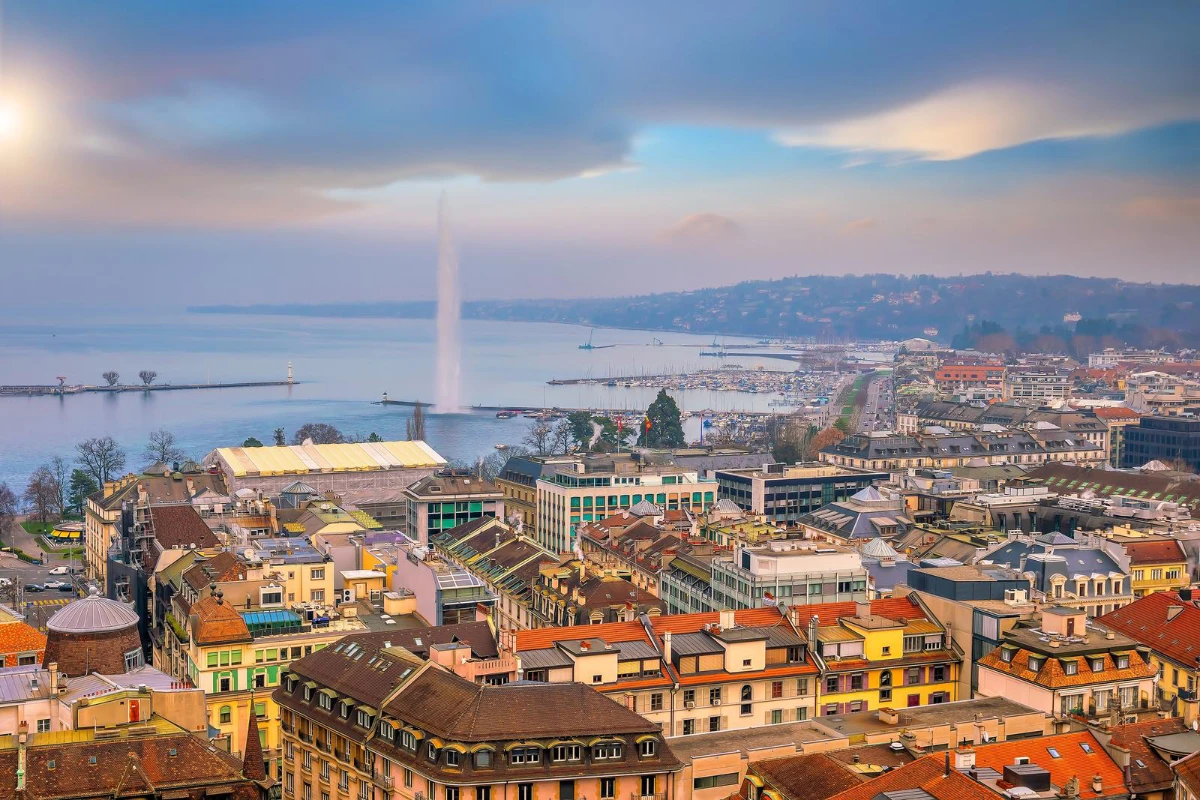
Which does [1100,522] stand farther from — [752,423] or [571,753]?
[752,423]

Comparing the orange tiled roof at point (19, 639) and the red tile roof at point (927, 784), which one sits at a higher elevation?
the red tile roof at point (927, 784)

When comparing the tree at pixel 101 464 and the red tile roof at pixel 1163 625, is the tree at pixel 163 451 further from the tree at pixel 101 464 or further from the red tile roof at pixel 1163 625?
the red tile roof at pixel 1163 625

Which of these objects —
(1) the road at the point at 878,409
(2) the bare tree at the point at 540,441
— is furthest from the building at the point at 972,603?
(1) the road at the point at 878,409

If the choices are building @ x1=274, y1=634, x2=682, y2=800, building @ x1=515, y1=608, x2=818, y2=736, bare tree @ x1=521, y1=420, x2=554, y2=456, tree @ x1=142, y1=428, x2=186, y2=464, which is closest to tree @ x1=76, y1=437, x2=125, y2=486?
tree @ x1=142, y1=428, x2=186, y2=464

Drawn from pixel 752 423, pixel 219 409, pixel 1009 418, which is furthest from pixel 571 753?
pixel 219 409

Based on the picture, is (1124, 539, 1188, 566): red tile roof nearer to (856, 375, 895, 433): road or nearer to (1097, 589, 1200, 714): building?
(1097, 589, 1200, 714): building
